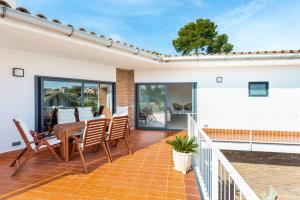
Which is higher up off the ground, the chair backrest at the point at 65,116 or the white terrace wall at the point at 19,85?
the white terrace wall at the point at 19,85

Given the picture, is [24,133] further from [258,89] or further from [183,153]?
[258,89]

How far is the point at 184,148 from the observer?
3.96 meters

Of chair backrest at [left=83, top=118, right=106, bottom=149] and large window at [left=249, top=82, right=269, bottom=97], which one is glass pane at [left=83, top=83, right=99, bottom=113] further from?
large window at [left=249, top=82, right=269, bottom=97]

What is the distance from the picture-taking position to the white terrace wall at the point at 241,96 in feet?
26.2

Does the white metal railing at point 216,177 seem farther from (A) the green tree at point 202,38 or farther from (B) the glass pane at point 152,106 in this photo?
(A) the green tree at point 202,38

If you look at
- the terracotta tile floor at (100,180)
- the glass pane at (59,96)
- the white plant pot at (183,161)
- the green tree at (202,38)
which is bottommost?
the terracotta tile floor at (100,180)

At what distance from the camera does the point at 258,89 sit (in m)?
8.25

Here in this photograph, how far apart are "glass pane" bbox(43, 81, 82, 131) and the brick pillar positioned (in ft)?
7.10

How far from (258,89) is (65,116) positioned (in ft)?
23.9

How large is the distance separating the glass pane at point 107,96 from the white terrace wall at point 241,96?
1.93 metres

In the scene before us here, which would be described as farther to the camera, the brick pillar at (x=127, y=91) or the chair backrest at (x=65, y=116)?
the brick pillar at (x=127, y=91)

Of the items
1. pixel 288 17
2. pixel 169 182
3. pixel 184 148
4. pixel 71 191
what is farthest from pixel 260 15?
pixel 71 191

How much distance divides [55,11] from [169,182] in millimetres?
8702

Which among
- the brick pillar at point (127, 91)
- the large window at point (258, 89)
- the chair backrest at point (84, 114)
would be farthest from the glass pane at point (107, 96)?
the large window at point (258, 89)
